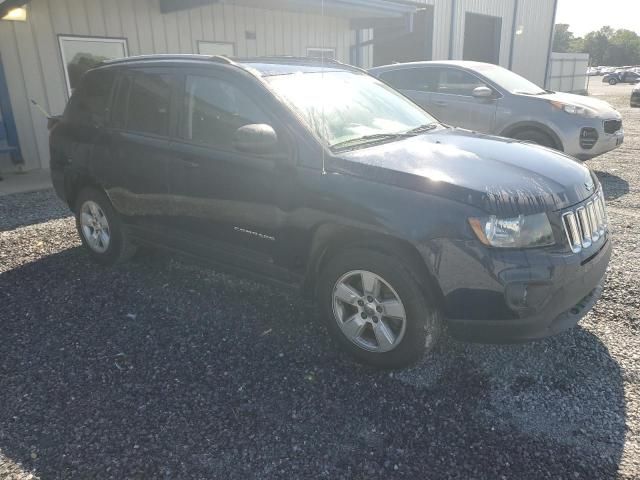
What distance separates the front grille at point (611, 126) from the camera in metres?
7.63

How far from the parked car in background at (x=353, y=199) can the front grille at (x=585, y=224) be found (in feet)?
0.05

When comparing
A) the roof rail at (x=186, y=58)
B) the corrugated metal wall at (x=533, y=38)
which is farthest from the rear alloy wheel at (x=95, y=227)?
the corrugated metal wall at (x=533, y=38)

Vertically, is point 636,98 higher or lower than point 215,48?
lower

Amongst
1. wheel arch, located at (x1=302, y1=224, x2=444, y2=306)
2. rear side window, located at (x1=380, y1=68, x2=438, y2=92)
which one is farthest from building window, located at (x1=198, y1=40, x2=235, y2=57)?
wheel arch, located at (x1=302, y1=224, x2=444, y2=306)

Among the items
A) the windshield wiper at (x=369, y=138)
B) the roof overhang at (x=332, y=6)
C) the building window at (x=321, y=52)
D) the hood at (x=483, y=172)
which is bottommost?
the hood at (x=483, y=172)

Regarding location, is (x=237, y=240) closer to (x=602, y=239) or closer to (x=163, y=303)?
(x=163, y=303)

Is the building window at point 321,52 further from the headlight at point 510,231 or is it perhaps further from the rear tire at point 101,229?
the headlight at point 510,231

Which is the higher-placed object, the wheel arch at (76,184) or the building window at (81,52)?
the building window at (81,52)

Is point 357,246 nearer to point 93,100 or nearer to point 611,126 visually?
point 93,100

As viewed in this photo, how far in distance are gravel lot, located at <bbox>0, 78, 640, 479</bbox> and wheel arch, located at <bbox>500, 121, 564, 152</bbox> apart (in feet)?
12.7

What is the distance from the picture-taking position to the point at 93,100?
186 inches

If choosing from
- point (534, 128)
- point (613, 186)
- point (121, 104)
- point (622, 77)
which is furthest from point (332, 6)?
point (622, 77)

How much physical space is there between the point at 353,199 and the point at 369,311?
2.29 feet

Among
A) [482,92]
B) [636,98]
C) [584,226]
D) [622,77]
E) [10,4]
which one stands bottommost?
[622,77]
